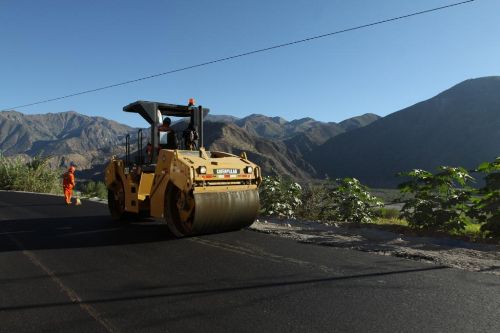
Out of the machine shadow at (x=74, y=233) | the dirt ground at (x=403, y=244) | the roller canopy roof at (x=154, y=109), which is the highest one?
the roller canopy roof at (x=154, y=109)

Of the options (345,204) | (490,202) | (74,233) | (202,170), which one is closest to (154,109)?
(202,170)

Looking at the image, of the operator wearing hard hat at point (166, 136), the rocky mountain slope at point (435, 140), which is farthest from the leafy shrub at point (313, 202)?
the rocky mountain slope at point (435, 140)

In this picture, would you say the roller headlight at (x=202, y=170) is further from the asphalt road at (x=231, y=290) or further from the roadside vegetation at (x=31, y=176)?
the roadside vegetation at (x=31, y=176)

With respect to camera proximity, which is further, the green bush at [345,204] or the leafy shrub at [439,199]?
the green bush at [345,204]

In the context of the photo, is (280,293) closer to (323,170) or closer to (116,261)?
(116,261)

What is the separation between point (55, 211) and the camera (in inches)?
513

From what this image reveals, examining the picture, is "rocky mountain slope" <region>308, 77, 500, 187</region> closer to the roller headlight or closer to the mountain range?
the mountain range

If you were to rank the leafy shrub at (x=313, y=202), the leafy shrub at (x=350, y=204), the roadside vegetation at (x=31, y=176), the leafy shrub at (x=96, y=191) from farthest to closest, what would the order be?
the roadside vegetation at (x=31, y=176) → the leafy shrub at (x=96, y=191) → the leafy shrub at (x=313, y=202) → the leafy shrub at (x=350, y=204)

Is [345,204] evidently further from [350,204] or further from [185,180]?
[185,180]

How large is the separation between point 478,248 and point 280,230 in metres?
3.55

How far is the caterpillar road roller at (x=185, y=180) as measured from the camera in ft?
24.6

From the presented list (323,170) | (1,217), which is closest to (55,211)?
(1,217)

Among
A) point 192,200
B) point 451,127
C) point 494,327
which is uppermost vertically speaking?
point 451,127

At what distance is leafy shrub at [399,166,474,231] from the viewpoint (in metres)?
8.40
